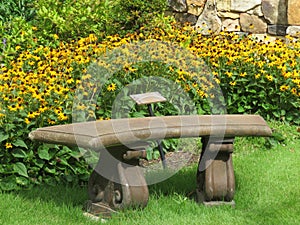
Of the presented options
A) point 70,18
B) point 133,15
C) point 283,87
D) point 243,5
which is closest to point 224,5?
point 243,5

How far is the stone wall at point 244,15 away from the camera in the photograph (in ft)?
27.4

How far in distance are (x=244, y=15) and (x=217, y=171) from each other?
4308 millimetres

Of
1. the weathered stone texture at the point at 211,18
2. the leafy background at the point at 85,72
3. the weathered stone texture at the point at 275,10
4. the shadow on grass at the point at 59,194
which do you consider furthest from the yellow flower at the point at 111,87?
the weathered stone texture at the point at 275,10

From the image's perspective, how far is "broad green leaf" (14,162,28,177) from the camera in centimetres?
506

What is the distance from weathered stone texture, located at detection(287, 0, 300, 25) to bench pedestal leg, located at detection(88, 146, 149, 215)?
4.51m

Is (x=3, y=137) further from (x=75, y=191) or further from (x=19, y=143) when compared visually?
(x=75, y=191)

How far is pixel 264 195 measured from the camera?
4.96 metres

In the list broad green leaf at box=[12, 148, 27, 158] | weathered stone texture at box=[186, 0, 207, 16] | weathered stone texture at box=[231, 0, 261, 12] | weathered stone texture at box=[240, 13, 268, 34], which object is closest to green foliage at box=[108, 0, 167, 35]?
weathered stone texture at box=[186, 0, 207, 16]

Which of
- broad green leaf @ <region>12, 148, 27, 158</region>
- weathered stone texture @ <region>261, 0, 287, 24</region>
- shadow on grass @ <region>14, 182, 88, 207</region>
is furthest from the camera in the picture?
weathered stone texture @ <region>261, 0, 287, 24</region>

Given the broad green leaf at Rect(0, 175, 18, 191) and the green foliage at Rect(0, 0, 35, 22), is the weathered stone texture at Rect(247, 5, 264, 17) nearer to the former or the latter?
the green foliage at Rect(0, 0, 35, 22)

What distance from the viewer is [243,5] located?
859cm

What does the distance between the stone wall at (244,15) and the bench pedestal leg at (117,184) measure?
4.19 meters

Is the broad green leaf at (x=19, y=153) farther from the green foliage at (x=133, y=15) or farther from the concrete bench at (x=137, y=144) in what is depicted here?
the green foliage at (x=133, y=15)

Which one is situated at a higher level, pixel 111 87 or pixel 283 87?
pixel 111 87
